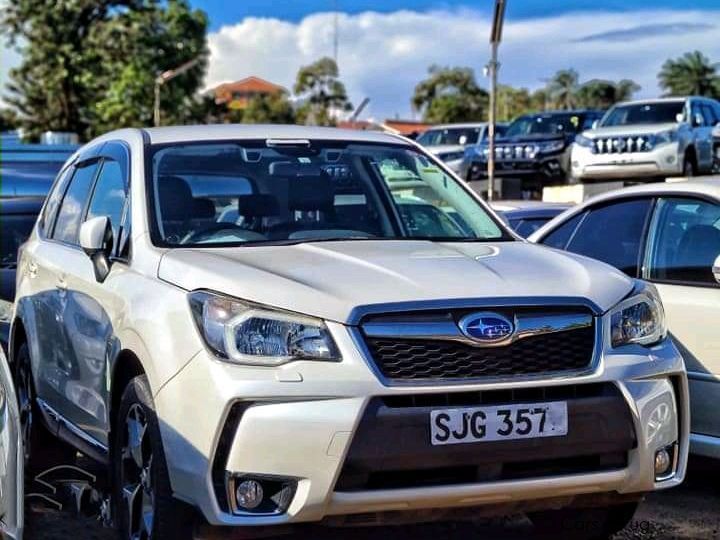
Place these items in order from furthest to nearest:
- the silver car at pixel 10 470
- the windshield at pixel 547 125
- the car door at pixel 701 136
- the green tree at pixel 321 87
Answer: the green tree at pixel 321 87
the windshield at pixel 547 125
the car door at pixel 701 136
the silver car at pixel 10 470

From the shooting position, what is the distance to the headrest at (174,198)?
473cm

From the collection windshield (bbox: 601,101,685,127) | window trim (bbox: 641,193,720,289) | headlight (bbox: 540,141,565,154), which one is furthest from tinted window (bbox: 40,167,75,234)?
headlight (bbox: 540,141,565,154)

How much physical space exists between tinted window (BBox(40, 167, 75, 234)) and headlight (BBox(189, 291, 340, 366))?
2.78 m

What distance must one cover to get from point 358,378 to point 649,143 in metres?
14.9

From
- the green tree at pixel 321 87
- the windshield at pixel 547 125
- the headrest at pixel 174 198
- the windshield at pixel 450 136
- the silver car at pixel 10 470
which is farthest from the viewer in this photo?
the green tree at pixel 321 87

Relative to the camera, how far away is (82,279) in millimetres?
5090

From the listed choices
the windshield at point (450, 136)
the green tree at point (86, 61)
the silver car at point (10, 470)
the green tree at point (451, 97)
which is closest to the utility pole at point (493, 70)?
the windshield at point (450, 136)

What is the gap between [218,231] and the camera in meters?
4.75

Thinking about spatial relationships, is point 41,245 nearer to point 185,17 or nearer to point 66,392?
point 66,392

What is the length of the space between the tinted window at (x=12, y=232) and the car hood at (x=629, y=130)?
37.5 feet

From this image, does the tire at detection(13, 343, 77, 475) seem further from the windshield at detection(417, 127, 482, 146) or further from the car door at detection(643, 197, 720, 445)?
the windshield at detection(417, 127, 482, 146)

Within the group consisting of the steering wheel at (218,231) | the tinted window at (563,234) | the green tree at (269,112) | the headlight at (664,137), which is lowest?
the green tree at (269,112)

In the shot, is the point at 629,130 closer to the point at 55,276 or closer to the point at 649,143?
the point at 649,143

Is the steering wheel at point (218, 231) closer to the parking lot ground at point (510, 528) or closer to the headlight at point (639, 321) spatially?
the parking lot ground at point (510, 528)
